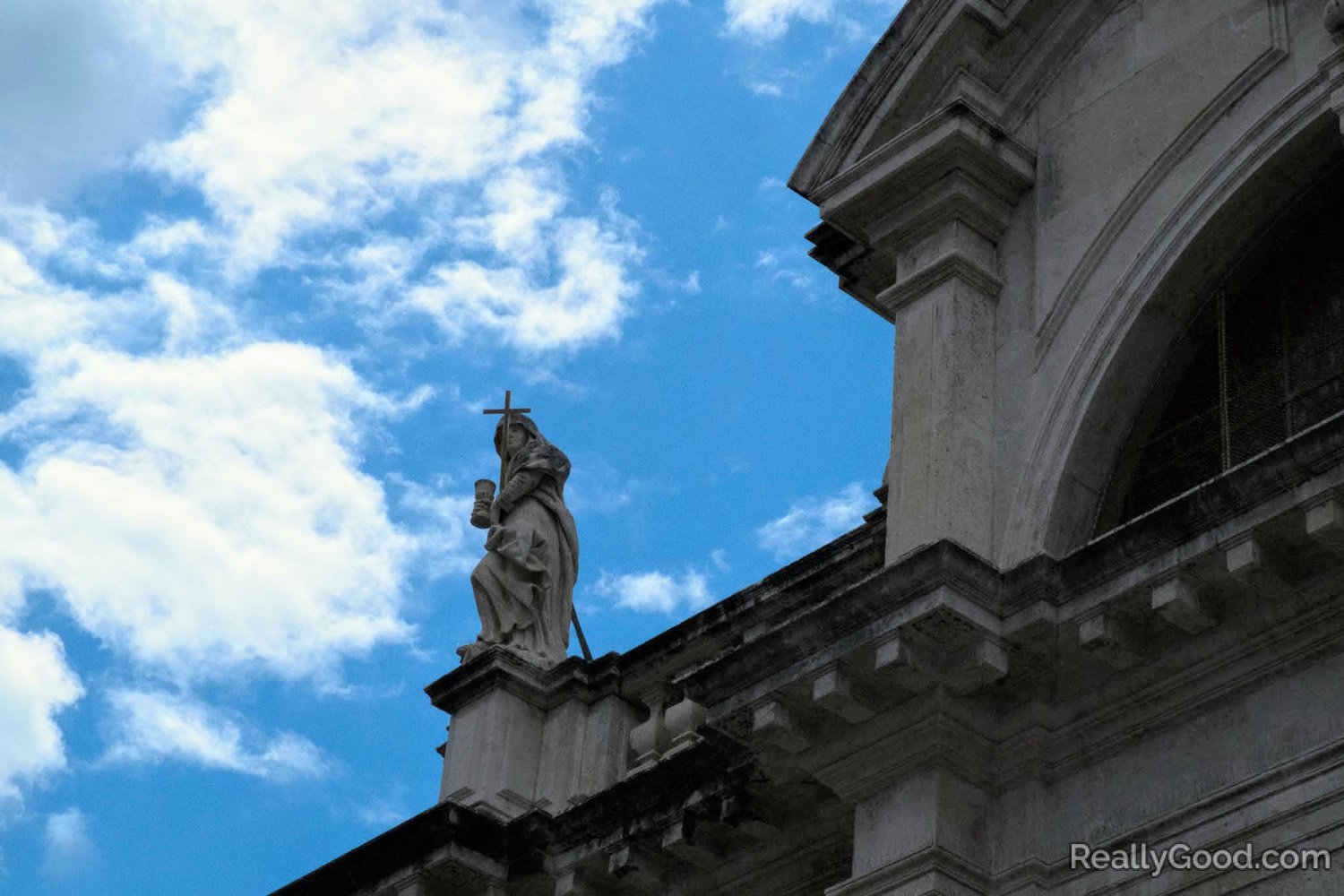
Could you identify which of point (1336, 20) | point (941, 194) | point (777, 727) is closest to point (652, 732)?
point (777, 727)

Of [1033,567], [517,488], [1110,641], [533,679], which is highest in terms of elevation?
[517,488]

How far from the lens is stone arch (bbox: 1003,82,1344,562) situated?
16.7 meters

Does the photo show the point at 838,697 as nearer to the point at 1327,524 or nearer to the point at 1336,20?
the point at 1327,524

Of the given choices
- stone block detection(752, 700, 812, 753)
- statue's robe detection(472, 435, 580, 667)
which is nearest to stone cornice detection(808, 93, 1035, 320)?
statue's robe detection(472, 435, 580, 667)

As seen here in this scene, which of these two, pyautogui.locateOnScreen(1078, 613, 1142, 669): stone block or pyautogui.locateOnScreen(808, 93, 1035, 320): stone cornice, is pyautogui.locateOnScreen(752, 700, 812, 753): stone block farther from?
pyautogui.locateOnScreen(808, 93, 1035, 320): stone cornice

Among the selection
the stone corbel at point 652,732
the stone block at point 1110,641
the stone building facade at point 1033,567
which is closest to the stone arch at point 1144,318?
the stone building facade at point 1033,567

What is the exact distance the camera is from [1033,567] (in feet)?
50.2

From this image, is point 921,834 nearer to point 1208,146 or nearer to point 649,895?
point 649,895

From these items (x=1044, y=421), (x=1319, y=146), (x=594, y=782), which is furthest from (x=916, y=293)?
(x=594, y=782)

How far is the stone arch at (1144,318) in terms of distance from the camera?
16656 mm

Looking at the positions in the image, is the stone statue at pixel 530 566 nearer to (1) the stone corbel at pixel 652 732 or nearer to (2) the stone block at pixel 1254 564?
(1) the stone corbel at pixel 652 732

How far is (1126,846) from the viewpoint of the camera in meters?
14.7

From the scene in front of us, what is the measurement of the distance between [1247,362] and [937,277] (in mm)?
2308

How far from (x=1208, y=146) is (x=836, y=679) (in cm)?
432
